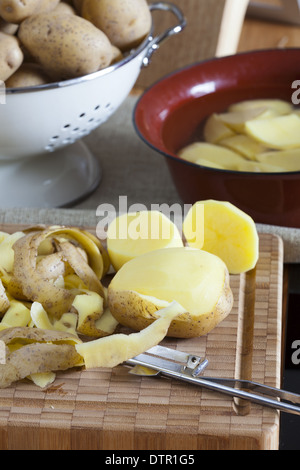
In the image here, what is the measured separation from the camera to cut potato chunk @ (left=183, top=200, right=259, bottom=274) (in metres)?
0.90

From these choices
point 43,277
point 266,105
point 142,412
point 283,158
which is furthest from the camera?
point 266,105

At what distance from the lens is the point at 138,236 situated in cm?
90

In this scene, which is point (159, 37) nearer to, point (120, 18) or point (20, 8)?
point (120, 18)

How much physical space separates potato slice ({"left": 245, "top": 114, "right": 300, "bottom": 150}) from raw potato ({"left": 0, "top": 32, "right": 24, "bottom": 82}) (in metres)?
0.35

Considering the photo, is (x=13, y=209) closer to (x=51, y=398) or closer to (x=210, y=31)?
(x=51, y=398)

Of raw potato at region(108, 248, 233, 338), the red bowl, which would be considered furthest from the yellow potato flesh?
the red bowl

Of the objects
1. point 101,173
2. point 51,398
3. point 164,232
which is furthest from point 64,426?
point 101,173

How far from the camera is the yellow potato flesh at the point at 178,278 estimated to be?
79cm

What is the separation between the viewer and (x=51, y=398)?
2.42 ft

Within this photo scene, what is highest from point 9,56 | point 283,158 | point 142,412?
point 9,56

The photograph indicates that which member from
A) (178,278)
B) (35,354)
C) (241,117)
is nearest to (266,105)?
(241,117)

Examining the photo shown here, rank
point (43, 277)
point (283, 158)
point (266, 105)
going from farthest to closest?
1. point (266, 105)
2. point (283, 158)
3. point (43, 277)

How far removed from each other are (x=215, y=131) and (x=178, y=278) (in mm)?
405

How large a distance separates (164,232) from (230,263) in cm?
9
